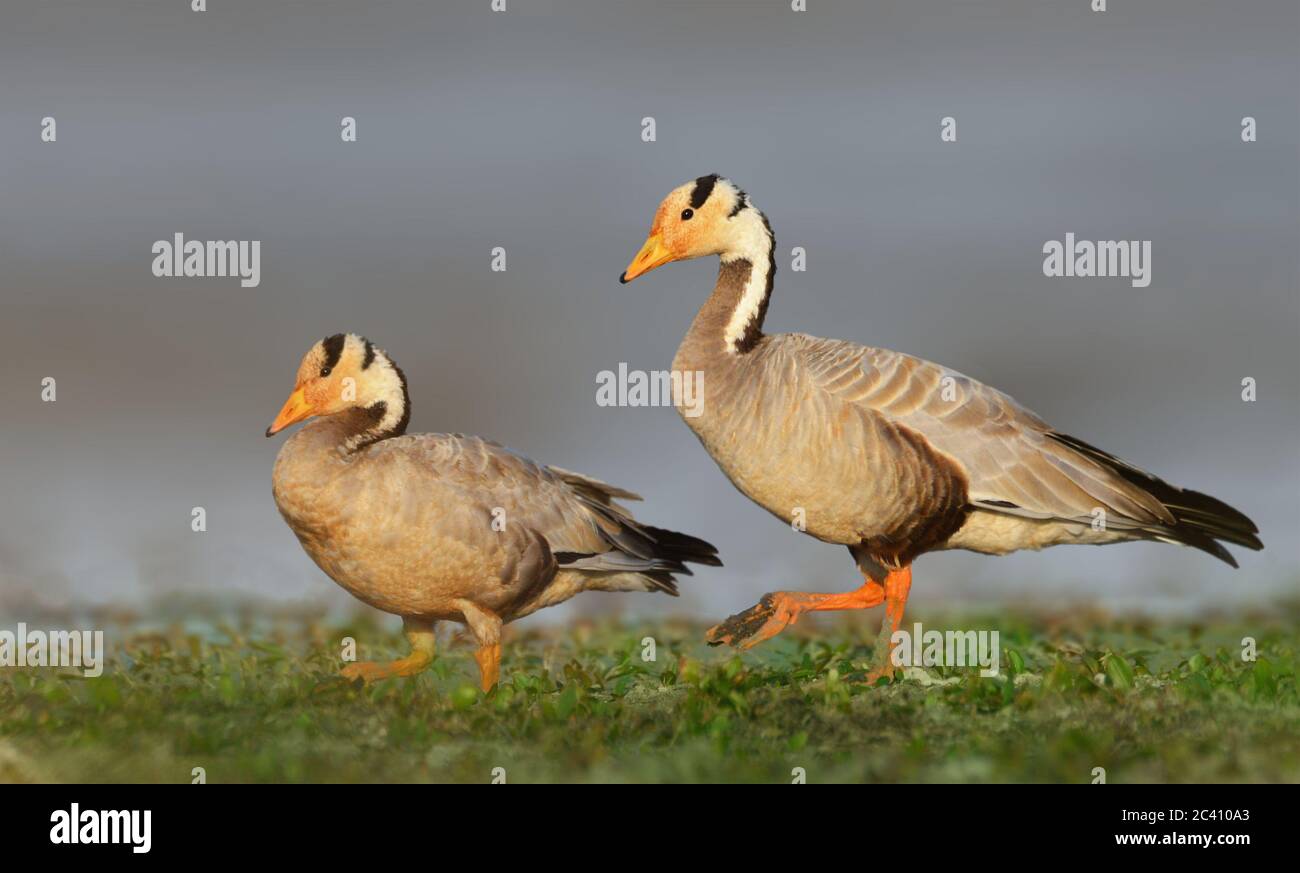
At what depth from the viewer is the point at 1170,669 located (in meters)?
10.7

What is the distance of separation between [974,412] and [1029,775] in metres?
3.59

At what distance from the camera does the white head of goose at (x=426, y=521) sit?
9.89 metres

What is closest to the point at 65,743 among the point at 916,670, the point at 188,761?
the point at 188,761

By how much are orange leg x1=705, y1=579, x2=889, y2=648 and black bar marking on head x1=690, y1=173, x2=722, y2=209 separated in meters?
2.87

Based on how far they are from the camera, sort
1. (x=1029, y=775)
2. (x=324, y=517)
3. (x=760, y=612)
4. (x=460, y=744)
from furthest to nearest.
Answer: (x=760, y=612), (x=324, y=517), (x=460, y=744), (x=1029, y=775)

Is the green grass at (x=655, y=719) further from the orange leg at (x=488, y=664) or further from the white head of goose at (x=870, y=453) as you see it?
the white head of goose at (x=870, y=453)

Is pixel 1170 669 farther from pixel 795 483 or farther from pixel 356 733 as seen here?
pixel 356 733

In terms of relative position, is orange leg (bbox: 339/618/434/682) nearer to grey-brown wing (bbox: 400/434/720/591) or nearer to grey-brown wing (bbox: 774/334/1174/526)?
grey-brown wing (bbox: 400/434/720/591)

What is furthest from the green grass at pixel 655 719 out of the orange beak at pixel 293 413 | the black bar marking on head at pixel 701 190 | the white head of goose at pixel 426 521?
the black bar marking on head at pixel 701 190

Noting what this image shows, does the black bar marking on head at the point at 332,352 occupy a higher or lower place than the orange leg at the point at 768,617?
higher

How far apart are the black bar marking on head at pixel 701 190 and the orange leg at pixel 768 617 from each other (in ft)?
9.41

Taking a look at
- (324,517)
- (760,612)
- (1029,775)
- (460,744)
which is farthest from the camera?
(760,612)

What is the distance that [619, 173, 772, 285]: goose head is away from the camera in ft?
36.4

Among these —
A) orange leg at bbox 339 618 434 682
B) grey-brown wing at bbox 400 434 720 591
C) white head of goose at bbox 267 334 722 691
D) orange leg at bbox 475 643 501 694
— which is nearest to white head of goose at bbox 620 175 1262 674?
grey-brown wing at bbox 400 434 720 591
